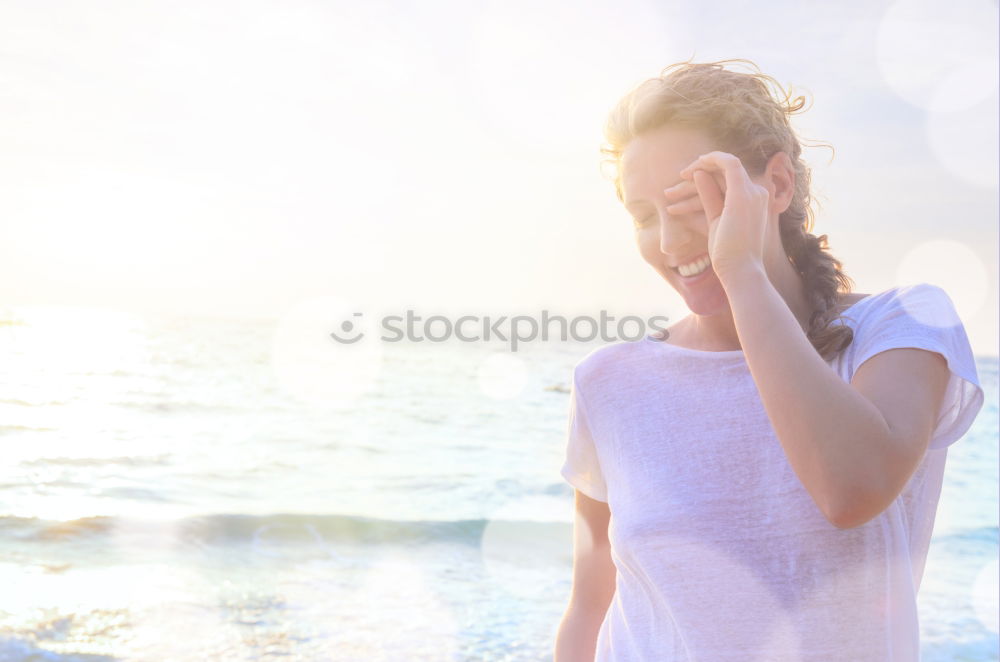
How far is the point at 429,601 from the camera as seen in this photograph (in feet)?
24.1

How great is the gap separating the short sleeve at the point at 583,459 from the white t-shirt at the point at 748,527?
80 mm

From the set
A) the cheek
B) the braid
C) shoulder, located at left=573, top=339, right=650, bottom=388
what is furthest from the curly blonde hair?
shoulder, located at left=573, top=339, right=650, bottom=388

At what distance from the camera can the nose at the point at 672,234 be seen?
1.62 m

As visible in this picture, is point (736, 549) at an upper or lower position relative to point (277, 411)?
lower

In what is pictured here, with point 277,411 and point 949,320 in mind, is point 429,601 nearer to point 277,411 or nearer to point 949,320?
point 949,320

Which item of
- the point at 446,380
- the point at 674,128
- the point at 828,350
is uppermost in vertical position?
the point at 446,380

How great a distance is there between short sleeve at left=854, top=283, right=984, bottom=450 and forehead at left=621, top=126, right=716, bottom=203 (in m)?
0.45

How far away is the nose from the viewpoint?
1618 millimetres

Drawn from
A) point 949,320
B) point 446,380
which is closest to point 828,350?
point 949,320

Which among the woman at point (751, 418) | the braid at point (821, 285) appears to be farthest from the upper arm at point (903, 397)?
the braid at point (821, 285)

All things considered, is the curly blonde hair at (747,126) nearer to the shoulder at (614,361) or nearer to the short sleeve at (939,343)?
the short sleeve at (939,343)

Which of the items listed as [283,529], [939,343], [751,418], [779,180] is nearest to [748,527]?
[751,418]

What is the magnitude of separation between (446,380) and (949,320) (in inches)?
1019

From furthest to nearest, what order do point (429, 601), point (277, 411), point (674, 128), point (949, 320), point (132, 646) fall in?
point (277, 411)
point (429, 601)
point (132, 646)
point (674, 128)
point (949, 320)
